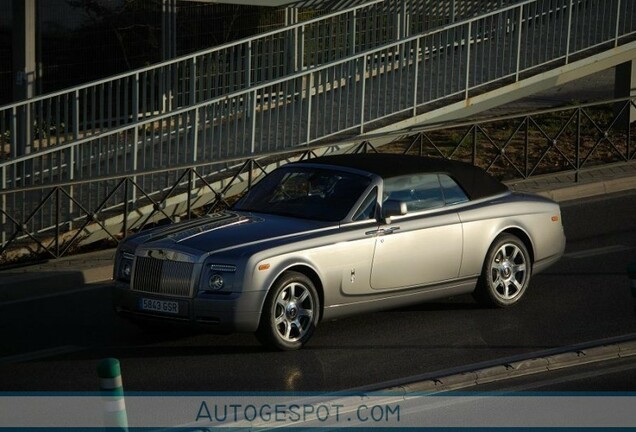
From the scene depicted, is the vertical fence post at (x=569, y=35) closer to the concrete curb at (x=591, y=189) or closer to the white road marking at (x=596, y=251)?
the concrete curb at (x=591, y=189)

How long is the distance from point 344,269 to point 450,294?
140cm

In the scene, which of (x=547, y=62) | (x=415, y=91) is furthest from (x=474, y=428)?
(x=547, y=62)

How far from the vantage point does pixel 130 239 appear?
12.2m

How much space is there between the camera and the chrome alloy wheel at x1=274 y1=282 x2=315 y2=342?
11.7 m

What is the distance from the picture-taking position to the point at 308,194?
42.0 ft

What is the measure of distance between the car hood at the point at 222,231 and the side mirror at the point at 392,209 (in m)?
0.58

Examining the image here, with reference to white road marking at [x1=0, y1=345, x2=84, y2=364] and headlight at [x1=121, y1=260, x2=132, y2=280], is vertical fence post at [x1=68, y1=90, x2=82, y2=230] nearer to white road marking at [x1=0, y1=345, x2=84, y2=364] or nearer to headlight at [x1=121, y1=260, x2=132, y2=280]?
headlight at [x1=121, y1=260, x2=132, y2=280]

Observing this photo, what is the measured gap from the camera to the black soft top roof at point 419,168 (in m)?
13.0

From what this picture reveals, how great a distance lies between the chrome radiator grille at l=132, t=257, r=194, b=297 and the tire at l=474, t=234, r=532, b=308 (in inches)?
121

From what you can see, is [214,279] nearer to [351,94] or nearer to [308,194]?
[308,194]

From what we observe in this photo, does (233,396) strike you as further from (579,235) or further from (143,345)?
(579,235)

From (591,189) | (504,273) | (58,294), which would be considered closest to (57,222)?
(58,294)

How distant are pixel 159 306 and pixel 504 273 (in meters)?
3.54


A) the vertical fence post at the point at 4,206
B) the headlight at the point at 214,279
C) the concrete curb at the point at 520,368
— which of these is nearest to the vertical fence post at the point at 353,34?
the vertical fence post at the point at 4,206
